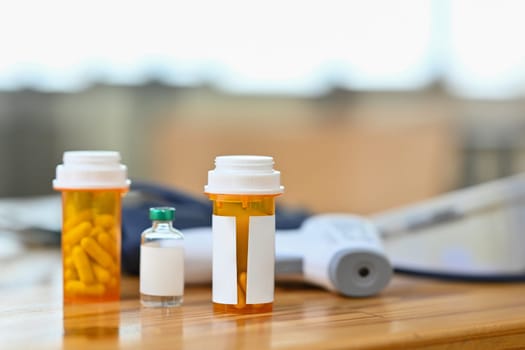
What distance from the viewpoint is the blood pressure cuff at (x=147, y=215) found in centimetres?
109

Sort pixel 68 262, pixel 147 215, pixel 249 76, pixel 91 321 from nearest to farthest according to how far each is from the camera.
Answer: pixel 91 321, pixel 68 262, pixel 147 215, pixel 249 76

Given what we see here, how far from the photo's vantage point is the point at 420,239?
1.20 m

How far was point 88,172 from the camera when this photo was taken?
0.91 m

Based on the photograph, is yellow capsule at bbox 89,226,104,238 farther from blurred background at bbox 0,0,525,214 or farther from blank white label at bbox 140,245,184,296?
blurred background at bbox 0,0,525,214

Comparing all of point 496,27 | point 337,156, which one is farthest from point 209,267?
point 496,27

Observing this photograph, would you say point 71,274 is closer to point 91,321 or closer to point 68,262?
point 68,262

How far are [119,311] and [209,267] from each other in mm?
152

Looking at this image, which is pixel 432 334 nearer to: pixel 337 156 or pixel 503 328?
pixel 503 328

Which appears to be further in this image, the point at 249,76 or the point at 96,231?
the point at 249,76

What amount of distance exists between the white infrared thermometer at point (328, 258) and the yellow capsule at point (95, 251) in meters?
0.11

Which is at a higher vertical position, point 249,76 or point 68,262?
point 249,76

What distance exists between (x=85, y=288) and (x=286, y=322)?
0.73ft

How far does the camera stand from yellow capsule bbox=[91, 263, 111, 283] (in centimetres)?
92

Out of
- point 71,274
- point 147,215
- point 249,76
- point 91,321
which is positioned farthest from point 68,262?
point 249,76
